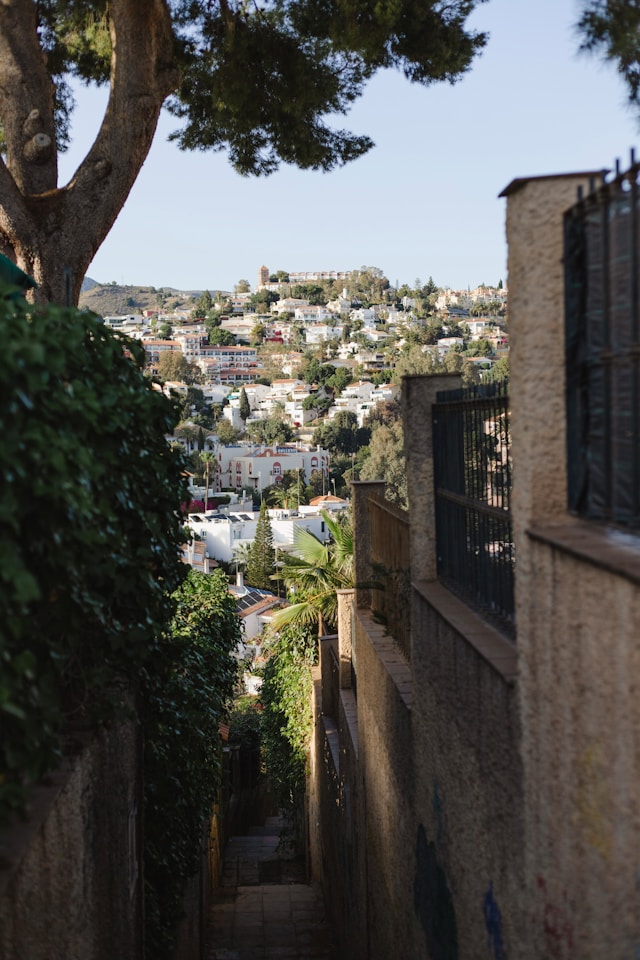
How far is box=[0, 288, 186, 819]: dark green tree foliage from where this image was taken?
2.61 meters

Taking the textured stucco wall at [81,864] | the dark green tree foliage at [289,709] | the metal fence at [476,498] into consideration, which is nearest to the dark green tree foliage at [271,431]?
the dark green tree foliage at [289,709]

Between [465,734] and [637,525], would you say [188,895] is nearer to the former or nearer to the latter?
[465,734]

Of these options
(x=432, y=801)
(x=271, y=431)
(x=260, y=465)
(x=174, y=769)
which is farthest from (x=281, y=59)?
(x=271, y=431)

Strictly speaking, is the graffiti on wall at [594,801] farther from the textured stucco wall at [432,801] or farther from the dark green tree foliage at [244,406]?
the dark green tree foliage at [244,406]

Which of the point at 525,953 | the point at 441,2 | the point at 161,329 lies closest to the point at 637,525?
the point at 525,953

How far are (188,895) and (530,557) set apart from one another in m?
7.07

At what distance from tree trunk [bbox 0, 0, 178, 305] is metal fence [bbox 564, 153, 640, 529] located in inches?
263

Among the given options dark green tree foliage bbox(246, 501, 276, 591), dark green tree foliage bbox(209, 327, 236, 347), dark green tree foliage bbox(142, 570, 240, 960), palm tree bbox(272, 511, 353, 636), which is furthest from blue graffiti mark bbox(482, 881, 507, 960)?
dark green tree foliage bbox(209, 327, 236, 347)

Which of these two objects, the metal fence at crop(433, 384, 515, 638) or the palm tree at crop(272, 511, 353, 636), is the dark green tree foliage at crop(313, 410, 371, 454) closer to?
the palm tree at crop(272, 511, 353, 636)

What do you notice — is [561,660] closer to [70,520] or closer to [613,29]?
[70,520]

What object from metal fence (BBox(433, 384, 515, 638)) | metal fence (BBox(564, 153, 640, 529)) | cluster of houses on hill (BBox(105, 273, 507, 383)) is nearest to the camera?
metal fence (BBox(564, 153, 640, 529))

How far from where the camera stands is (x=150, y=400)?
172 inches

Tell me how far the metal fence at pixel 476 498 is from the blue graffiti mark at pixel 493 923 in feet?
2.97

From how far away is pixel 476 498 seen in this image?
4.16m
